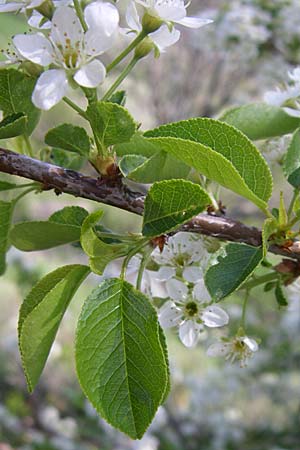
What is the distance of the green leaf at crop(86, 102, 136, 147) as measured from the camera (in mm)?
526

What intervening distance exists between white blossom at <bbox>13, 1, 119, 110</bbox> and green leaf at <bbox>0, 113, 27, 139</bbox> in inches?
1.4

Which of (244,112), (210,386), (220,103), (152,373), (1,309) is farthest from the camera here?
(220,103)

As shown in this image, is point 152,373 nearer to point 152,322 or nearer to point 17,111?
point 152,322

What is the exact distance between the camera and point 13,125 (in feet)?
1.76

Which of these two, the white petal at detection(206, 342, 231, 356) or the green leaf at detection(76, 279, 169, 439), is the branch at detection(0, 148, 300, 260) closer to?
the green leaf at detection(76, 279, 169, 439)

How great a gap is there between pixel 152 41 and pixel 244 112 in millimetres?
156

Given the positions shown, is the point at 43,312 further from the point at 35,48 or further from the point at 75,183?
the point at 35,48

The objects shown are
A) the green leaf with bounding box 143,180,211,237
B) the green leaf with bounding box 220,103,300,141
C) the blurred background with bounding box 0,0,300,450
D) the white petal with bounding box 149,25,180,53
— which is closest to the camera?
the green leaf with bounding box 143,180,211,237

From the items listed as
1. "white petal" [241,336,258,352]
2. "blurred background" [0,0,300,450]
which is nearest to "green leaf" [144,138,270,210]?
"white petal" [241,336,258,352]

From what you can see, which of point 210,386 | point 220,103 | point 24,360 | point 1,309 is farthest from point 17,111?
point 220,103

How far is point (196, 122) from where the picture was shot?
20.8 inches

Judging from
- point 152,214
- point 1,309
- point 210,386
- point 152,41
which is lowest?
point 1,309

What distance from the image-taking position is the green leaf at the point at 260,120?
71cm

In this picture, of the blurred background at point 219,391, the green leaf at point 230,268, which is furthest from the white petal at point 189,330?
the blurred background at point 219,391
